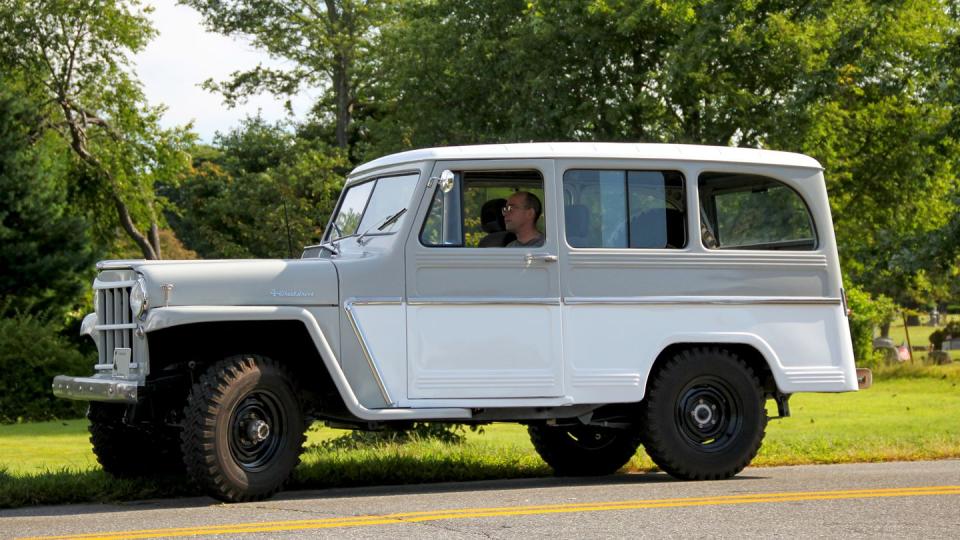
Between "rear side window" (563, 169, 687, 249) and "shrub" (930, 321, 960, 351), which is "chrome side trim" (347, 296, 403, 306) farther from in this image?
"shrub" (930, 321, 960, 351)

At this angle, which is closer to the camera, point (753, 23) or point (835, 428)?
point (835, 428)

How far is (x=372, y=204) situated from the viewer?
10188 mm

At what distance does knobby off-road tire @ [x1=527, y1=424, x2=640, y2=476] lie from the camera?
11148mm

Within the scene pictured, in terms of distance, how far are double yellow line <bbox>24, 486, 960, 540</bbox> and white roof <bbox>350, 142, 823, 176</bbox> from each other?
2644mm

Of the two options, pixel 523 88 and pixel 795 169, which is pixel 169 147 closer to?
pixel 523 88

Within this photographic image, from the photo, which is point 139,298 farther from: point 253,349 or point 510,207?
point 510,207

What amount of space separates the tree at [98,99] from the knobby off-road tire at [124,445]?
33670mm

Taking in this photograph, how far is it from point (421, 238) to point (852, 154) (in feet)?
97.8

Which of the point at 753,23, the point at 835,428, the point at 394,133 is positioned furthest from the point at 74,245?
the point at 835,428

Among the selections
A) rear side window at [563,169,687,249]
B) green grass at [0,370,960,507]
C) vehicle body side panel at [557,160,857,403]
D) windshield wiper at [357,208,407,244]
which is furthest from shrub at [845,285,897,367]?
windshield wiper at [357,208,407,244]

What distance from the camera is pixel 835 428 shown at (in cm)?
2238

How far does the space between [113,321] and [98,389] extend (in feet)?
2.03

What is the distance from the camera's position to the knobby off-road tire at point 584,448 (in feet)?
36.6

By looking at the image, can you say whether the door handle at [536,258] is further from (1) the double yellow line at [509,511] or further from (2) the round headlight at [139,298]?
(2) the round headlight at [139,298]
